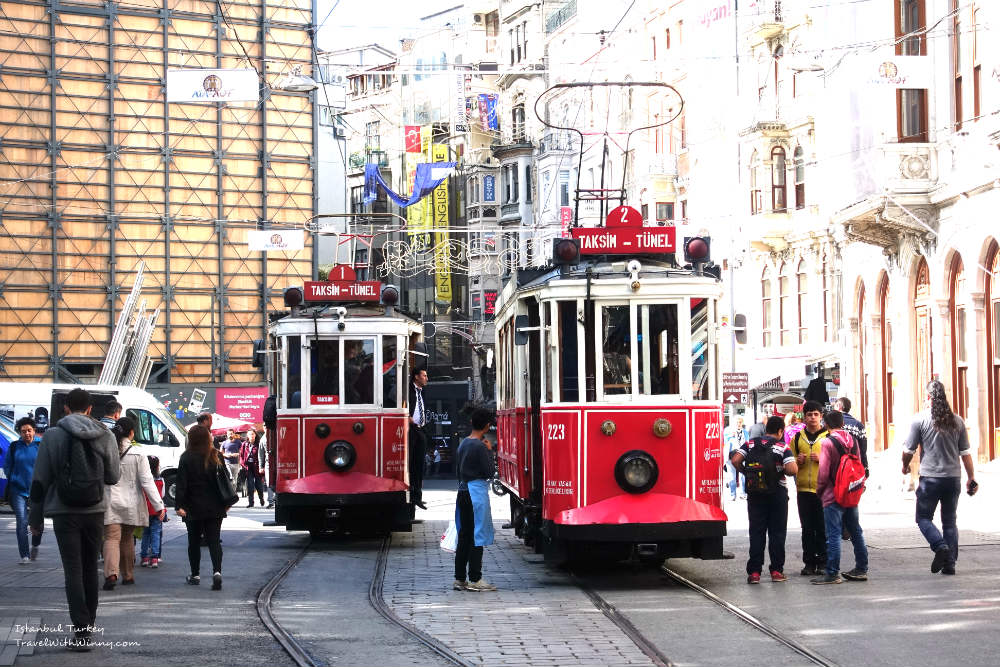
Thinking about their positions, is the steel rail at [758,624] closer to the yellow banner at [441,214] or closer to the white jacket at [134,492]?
the white jacket at [134,492]

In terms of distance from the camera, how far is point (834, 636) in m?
10.9

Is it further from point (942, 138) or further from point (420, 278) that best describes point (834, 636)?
point (420, 278)

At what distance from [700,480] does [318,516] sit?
7.11 metres

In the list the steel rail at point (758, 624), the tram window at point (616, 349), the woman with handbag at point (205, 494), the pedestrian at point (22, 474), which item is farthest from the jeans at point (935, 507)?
the pedestrian at point (22, 474)

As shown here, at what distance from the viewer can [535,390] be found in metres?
15.2

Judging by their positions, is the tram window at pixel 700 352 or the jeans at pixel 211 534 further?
the jeans at pixel 211 534

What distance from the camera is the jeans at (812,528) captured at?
1512 centimetres

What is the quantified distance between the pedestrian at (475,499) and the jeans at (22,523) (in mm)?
5773

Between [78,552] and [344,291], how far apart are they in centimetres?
1030

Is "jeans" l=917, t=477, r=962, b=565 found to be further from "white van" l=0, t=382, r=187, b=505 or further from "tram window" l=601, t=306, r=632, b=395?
"white van" l=0, t=382, r=187, b=505

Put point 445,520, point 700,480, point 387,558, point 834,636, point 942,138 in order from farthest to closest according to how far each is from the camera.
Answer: point 942,138, point 445,520, point 387,558, point 700,480, point 834,636

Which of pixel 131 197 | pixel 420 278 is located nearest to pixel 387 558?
pixel 131 197

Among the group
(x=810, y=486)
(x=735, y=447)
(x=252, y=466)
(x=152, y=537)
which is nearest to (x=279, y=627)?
(x=152, y=537)

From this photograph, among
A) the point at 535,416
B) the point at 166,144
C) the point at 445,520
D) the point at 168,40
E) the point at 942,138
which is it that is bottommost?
the point at 445,520
